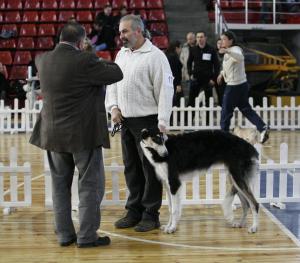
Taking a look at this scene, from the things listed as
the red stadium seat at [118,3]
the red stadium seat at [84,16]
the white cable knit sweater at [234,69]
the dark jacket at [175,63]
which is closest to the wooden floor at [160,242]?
the white cable knit sweater at [234,69]

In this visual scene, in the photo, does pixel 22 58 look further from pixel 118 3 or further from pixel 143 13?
pixel 143 13

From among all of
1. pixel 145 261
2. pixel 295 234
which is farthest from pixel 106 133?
pixel 295 234

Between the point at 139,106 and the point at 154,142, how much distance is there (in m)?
0.36

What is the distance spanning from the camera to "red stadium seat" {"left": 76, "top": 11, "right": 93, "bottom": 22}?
16.8 metres

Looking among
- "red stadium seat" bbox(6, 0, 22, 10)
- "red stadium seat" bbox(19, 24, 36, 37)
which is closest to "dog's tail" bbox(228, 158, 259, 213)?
"red stadium seat" bbox(19, 24, 36, 37)

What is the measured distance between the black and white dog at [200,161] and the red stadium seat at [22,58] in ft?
35.3

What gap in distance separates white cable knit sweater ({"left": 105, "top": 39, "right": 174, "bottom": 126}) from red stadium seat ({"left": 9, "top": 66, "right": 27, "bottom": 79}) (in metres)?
10.2

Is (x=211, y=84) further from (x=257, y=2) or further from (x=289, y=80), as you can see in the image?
Result: (x=257, y=2)

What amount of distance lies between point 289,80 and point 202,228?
10.5m

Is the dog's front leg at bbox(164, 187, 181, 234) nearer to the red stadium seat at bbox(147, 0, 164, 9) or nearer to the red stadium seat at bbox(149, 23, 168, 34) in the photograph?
the red stadium seat at bbox(149, 23, 168, 34)

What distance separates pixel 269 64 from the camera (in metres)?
15.7

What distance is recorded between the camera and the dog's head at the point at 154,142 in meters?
5.24

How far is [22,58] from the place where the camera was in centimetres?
1581

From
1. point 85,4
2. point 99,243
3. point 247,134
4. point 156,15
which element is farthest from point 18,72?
point 99,243
